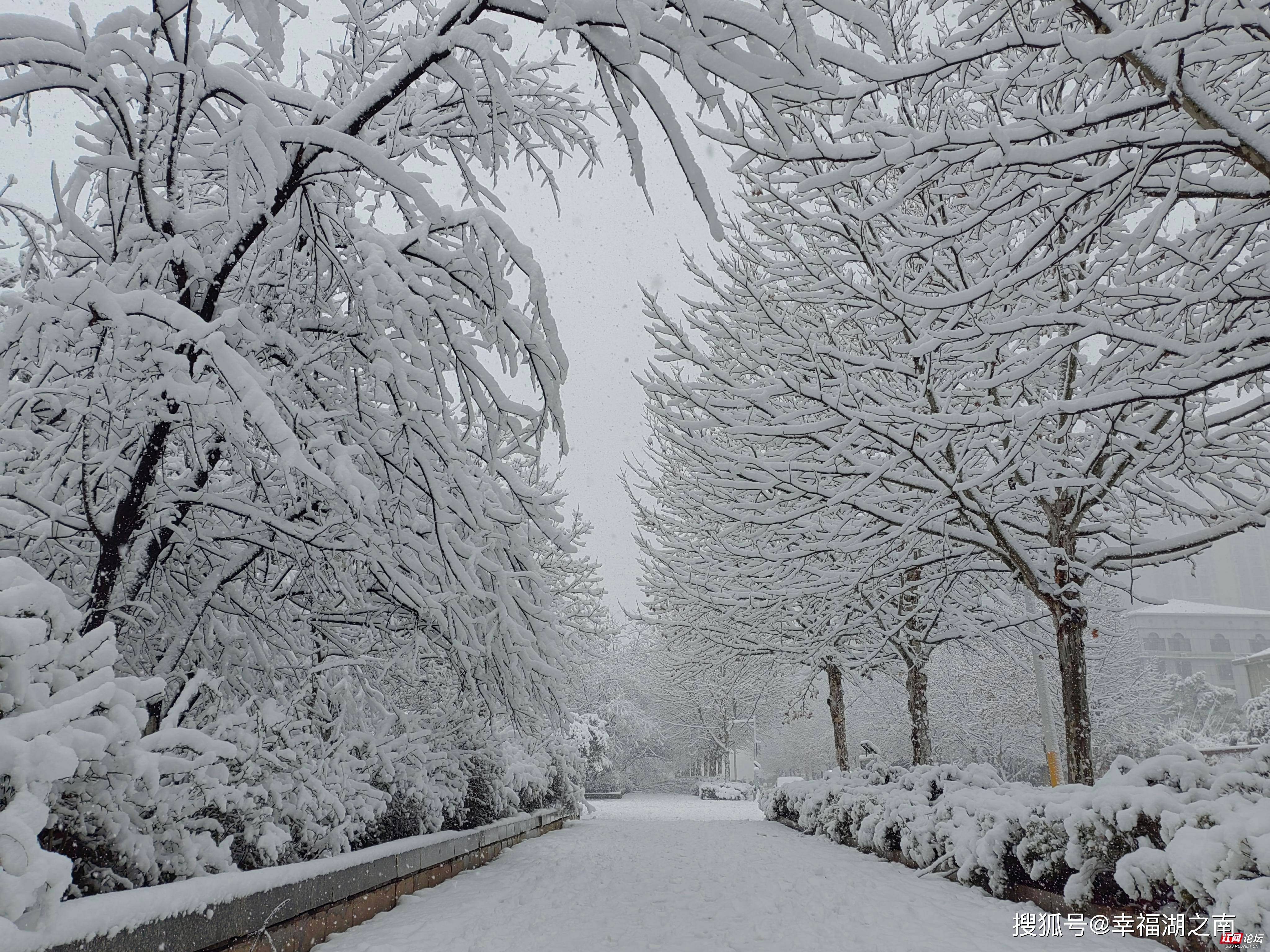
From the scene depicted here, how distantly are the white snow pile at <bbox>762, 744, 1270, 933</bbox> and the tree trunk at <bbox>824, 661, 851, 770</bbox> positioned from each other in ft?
28.3

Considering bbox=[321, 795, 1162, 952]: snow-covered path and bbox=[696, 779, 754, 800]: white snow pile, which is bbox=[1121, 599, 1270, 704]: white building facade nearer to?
bbox=[696, 779, 754, 800]: white snow pile

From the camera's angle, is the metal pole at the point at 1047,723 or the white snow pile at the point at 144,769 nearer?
the white snow pile at the point at 144,769

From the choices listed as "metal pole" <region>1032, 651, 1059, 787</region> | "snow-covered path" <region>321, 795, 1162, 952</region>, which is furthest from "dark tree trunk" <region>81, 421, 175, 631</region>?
"metal pole" <region>1032, 651, 1059, 787</region>

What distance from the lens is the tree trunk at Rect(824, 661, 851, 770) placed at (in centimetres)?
1695

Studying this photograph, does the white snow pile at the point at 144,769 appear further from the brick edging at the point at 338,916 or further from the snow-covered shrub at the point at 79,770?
the brick edging at the point at 338,916

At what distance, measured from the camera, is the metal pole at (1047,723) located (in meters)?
13.1

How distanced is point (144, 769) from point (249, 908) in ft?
4.22

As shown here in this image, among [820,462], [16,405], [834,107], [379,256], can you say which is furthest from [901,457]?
[16,405]

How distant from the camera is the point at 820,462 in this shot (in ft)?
26.8

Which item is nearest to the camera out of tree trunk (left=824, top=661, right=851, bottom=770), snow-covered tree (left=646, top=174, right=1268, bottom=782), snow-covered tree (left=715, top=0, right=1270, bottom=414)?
snow-covered tree (left=715, top=0, right=1270, bottom=414)

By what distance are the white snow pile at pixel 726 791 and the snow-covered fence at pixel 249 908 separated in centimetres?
3023

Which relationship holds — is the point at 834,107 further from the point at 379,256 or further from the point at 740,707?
the point at 740,707

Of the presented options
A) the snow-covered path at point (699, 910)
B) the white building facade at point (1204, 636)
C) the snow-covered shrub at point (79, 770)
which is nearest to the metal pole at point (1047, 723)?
the snow-covered path at point (699, 910)

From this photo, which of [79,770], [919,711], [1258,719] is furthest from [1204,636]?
[79,770]
